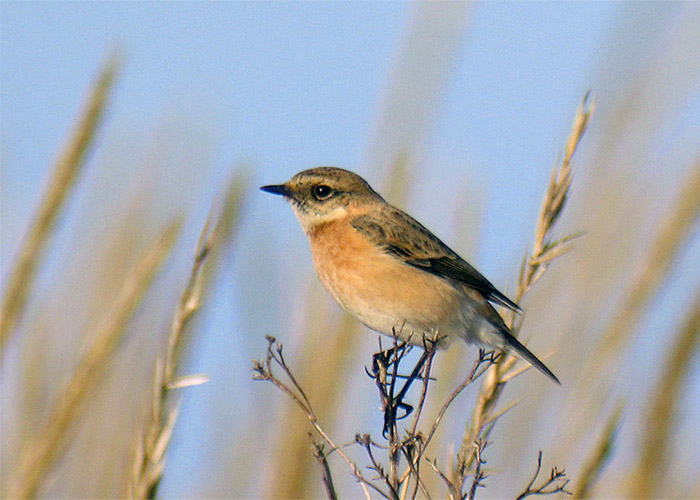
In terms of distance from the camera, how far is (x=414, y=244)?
3.90 metres

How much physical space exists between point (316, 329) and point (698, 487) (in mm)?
1604

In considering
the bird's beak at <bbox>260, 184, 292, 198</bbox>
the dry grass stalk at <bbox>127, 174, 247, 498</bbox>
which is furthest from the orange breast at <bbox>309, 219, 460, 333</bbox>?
the dry grass stalk at <bbox>127, 174, 247, 498</bbox>

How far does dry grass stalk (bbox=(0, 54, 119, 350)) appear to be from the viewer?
223 centimetres

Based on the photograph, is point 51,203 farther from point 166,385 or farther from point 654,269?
point 654,269

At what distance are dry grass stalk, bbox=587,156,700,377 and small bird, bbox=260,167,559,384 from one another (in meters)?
0.63

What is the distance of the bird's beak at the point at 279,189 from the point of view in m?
3.99

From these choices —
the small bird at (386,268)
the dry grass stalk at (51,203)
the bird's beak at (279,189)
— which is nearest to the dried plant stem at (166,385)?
the dry grass stalk at (51,203)

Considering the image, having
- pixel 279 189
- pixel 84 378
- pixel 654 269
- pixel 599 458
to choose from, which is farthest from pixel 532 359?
pixel 84 378

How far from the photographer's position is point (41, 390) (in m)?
2.85

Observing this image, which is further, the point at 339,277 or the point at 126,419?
the point at 339,277

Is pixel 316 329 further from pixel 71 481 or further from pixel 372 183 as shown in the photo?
pixel 71 481

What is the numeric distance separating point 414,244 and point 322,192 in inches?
22.7

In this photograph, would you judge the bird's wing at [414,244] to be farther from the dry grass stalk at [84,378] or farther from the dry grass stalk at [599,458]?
the dry grass stalk at [84,378]

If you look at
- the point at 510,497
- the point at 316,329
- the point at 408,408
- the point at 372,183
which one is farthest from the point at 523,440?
the point at 372,183
